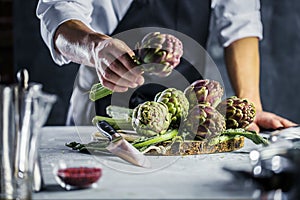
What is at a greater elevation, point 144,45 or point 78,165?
point 144,45

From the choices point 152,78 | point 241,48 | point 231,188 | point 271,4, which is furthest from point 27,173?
point 271,4

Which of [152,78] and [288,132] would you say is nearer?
[288,132]

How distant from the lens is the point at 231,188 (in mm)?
1035

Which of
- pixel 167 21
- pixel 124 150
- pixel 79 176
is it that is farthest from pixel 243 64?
pixel 79 176

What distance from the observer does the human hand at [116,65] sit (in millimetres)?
1303

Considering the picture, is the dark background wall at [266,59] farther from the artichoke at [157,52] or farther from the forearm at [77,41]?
the artichoke at [157,52]

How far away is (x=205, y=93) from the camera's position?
138 cm

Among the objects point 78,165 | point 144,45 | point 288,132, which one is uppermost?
point 144,45

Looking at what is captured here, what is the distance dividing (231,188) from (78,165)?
0.27 metres

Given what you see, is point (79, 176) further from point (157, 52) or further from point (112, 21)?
point (112, 21)

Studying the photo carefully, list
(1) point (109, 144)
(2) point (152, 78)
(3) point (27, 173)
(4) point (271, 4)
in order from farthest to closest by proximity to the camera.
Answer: (4) point (271, 4) → (2) point (152, 78) → (1) point (109, 144) → (3) point (27, 173)

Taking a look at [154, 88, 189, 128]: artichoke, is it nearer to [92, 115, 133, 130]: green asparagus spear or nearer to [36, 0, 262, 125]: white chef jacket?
[92, 115, 133, 130]: green asparagus spear

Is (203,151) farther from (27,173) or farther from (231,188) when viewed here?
(27,173)

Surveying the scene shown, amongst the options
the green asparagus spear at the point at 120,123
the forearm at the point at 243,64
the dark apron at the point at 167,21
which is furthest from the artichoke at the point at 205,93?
the forearm at the point at 243,64
